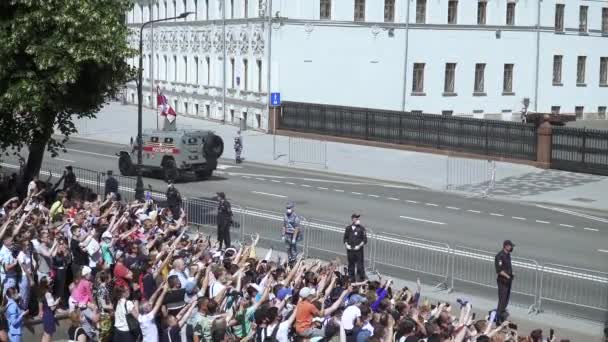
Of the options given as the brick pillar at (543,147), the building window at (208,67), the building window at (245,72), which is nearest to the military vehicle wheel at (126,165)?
the brick pillar at (543,147)

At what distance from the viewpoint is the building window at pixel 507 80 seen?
6109cm

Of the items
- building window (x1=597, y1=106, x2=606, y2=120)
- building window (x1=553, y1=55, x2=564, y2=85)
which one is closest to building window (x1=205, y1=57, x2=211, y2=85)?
building window (x1=553, y1=55, x2=564, y2=85)

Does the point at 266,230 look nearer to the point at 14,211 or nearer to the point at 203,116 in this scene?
the point at 14,211

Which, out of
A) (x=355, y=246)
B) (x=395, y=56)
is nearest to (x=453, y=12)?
(x=395, y=56)

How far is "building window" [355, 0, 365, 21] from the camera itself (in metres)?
55.7

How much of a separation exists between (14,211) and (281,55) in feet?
121

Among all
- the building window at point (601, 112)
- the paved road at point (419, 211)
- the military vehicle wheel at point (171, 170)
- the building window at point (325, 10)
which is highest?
the building window at point (325, 10)

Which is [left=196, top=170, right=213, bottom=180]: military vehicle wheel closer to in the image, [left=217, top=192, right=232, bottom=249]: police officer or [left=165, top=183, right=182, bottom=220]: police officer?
[left=165, top=183, right=182, bottom=220]: police officer

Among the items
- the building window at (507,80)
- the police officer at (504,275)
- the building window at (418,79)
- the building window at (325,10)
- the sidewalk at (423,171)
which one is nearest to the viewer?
the police officer at (504,275)

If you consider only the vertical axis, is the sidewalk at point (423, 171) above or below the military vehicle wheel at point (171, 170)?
below

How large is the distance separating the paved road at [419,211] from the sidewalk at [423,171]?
1469 millimetres

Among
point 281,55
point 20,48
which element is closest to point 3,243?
point 20,48

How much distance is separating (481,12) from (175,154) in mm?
29669

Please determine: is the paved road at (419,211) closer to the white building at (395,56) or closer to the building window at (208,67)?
the white building at (395,56)
